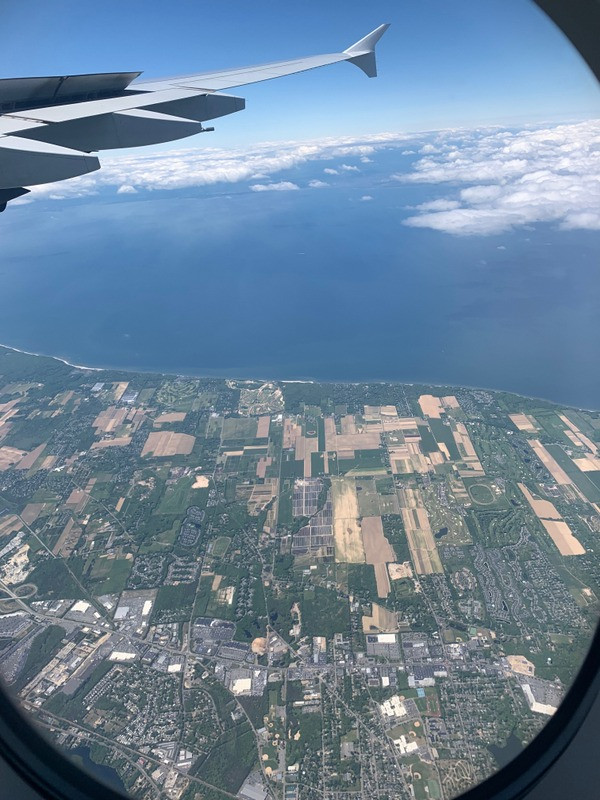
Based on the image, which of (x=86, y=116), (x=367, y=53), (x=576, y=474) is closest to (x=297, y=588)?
(x=576, y=474)

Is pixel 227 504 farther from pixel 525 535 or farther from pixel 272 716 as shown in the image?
→ pixel 525 535

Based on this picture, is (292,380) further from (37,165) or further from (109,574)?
(37,165)

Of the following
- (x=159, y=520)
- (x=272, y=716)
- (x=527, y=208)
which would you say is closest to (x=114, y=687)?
(x=272, y=716)

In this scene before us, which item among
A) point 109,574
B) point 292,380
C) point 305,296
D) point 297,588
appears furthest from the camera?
point 305,296

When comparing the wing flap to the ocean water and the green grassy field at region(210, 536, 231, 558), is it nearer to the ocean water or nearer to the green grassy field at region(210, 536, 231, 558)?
the green grassy field at region(210, 536, 231, 558)

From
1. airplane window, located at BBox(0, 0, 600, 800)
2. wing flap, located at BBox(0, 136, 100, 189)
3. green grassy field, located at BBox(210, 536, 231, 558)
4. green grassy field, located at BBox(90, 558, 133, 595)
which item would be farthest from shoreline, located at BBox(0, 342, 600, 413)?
wing flap, located at BBox(0, 136, 100, 189)

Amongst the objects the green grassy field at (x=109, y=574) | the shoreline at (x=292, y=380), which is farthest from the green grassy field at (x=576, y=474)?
the green grassy field at (x=109, y=574)

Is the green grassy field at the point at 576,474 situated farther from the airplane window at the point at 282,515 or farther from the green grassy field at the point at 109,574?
the green grassy field at the point at 109,574
